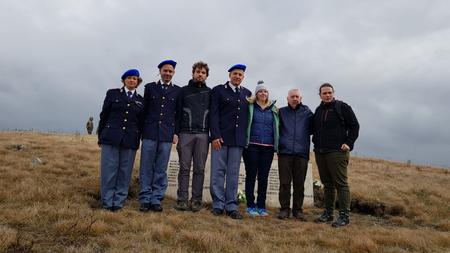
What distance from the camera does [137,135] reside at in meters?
7.02

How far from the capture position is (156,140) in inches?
275

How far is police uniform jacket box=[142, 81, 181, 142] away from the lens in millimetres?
6992

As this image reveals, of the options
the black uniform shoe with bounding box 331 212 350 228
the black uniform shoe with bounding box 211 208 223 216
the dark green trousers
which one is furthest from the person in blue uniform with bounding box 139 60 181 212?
the black uniform shoe with bounding box 331 212 350 228

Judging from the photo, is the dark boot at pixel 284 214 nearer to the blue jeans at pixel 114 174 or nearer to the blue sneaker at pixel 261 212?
the blue sneaker at pixel 261 212

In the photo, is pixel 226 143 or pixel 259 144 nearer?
pixel 226 143

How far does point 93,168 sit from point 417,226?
7.79 m

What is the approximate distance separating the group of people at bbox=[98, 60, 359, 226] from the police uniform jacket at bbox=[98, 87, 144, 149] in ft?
0.06

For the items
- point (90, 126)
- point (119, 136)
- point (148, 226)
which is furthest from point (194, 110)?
point (90, 126)

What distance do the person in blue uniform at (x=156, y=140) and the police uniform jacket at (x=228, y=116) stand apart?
75 cm

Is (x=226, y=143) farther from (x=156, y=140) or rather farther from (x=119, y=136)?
(x=119, y=136)

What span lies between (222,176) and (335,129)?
7.80ft

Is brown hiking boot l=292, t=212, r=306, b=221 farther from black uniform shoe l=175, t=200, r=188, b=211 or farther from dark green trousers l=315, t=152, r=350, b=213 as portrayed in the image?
black uniform shoe l=175, t=200, r=188, b=211

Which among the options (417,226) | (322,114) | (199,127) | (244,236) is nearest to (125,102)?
(199,127)

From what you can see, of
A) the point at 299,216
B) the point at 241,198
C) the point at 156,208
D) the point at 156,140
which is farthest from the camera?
the point at 241,198
